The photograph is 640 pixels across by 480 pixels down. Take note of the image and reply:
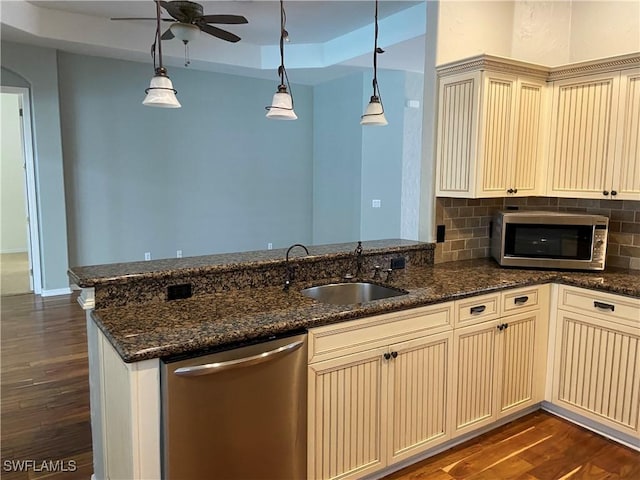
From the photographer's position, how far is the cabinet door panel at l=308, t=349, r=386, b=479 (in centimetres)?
200

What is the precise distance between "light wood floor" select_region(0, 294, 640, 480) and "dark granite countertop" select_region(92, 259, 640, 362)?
866mm

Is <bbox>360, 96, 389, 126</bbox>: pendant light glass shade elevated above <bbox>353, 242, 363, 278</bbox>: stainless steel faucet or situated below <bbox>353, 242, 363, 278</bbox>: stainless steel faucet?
above

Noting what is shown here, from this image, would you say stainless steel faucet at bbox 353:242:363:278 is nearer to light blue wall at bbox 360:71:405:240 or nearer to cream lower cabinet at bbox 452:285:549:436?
cream lower cabinet at bbox 452:285:549:436

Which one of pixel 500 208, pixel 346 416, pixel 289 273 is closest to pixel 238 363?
pixel 346 416

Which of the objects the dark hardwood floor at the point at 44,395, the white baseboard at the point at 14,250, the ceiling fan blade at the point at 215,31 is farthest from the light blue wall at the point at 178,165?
the white baseboard at the point at 14,250

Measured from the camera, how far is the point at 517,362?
2.75 metres

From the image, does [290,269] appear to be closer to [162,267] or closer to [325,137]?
[162,267]

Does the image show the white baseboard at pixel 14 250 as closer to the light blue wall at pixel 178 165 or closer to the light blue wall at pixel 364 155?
the light blue wall at pixel 178 165

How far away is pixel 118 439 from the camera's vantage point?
5.86ft

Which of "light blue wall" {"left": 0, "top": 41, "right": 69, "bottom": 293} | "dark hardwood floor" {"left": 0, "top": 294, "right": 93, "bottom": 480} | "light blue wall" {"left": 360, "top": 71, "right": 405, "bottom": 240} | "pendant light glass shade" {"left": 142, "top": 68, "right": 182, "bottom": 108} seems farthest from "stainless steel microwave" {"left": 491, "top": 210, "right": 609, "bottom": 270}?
"light blue wall" {"left": 0, "top": 41, "right": 69, "bottom": 293}

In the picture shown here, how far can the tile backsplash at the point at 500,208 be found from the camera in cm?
303

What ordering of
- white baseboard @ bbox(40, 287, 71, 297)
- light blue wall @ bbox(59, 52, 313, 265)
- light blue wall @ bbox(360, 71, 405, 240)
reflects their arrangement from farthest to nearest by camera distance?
light blue wall @ bbox(360, 71, 405, 240)
light blue wall @ bbox(59, 52, 313, 265)
white baseboard @ bbox(40, 287, 71, 297)

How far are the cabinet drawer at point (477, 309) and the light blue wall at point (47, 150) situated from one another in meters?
4.85

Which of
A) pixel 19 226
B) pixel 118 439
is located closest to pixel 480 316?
pixel 118 439
